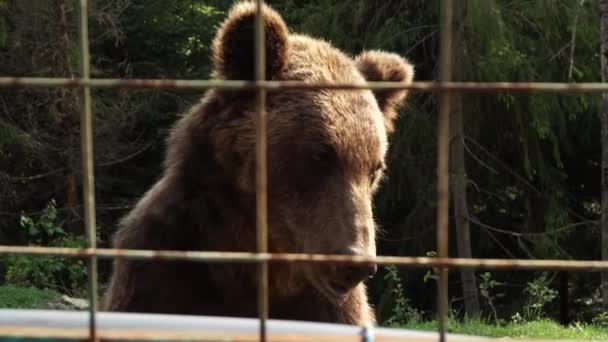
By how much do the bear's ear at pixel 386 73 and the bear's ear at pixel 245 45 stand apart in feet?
2.06

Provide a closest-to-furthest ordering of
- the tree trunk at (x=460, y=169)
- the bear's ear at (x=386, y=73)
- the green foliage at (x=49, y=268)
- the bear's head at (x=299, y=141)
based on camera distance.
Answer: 1. the bear's head at (x=299, y=141)
2. the bear's ear at (x=386, y=73)
3. the green foliage at (x=49, y=268)
4. the tree trunk at (x=460, y=169)

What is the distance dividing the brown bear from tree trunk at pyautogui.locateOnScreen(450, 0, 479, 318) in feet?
23.4

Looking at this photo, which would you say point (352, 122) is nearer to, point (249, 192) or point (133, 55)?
point (249, 192)

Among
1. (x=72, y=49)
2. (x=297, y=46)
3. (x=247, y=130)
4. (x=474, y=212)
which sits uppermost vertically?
(x=72, y=49)

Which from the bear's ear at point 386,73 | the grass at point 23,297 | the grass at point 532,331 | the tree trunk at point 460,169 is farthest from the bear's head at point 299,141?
the tree trunk at point 460,169

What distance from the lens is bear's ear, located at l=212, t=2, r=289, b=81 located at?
362 centimetres

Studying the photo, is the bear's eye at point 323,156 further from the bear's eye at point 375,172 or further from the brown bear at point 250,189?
the bear's eye at point 375,172

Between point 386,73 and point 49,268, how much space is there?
7.17 m

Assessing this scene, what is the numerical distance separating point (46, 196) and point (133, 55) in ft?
8.59

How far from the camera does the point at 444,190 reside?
1554 mm

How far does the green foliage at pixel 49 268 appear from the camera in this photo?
10.2 meters

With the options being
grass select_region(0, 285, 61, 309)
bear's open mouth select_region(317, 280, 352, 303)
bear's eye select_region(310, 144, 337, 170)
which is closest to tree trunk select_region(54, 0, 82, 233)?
grass select_region(0, 285, 61, 309)

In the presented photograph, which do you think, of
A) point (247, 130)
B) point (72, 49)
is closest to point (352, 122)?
point (247, 130)

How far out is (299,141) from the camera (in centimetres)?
357
